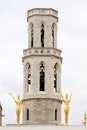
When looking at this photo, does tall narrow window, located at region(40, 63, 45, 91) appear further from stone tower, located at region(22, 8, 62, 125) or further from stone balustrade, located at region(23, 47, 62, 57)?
stone balustrade, located at region(23, 47, 62, 57)

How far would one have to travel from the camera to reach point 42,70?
132875 millimetres

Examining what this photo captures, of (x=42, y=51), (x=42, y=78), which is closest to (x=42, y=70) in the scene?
(x=42, y=78)

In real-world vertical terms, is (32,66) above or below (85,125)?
above

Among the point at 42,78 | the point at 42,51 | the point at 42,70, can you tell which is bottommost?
the point at 42,78

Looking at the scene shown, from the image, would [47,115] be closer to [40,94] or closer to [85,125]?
[40,94]

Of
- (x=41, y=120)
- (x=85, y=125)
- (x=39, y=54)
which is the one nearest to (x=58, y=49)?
(x=39, y=54)

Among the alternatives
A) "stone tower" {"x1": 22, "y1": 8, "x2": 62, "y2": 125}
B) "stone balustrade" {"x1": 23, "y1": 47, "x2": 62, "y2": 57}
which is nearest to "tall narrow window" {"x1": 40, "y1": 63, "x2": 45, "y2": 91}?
"stone tower" {"x1": 22, "y1": 8, "x2": 62, "y2": 125}

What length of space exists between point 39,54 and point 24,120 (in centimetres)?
1009

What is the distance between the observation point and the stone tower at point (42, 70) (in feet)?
427

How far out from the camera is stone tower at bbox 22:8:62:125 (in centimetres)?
13025

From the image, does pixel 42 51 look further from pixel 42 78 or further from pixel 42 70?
pixel 42 78

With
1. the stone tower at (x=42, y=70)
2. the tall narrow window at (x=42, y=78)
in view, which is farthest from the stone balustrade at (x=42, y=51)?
the tall narrow window at (x=42, y=78)

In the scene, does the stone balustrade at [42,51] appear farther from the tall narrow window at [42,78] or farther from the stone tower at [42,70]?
the tall narrow window at [42,78]

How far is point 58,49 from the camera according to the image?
13312 cm
